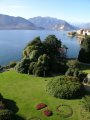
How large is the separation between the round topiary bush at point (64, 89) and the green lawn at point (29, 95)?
35.6 inches

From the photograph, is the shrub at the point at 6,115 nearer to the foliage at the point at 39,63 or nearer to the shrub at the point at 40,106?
the shrub at the point at 40,106

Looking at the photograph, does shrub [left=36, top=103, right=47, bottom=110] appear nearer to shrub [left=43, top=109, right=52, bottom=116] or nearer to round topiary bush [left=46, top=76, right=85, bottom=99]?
shrub [left=43, top=109, right=52, bottom=116]

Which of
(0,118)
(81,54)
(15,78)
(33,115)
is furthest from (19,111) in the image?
(81,54)

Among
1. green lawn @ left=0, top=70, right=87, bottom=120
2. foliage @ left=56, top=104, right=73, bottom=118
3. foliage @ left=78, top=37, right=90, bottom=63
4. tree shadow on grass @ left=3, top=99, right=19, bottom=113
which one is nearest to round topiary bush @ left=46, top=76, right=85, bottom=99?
green lawn @ left=0, top=70, right=87, bottom=120

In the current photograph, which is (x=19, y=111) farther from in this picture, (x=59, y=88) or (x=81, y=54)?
(x=81, y=54)

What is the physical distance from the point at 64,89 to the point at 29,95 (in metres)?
5.41

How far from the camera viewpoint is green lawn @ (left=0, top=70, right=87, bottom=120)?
33594mm

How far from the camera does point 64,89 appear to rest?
128 feet

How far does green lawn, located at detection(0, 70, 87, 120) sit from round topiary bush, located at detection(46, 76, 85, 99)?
905mm

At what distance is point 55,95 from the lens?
38969mm

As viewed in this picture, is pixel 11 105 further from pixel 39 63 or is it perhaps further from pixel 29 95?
pixel 39 63

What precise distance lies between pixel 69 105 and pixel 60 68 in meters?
19.5

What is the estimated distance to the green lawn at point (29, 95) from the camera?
33594mm

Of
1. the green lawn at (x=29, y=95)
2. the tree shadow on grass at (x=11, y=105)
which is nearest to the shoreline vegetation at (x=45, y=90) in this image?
the green lawn at (x=29, y=95)
